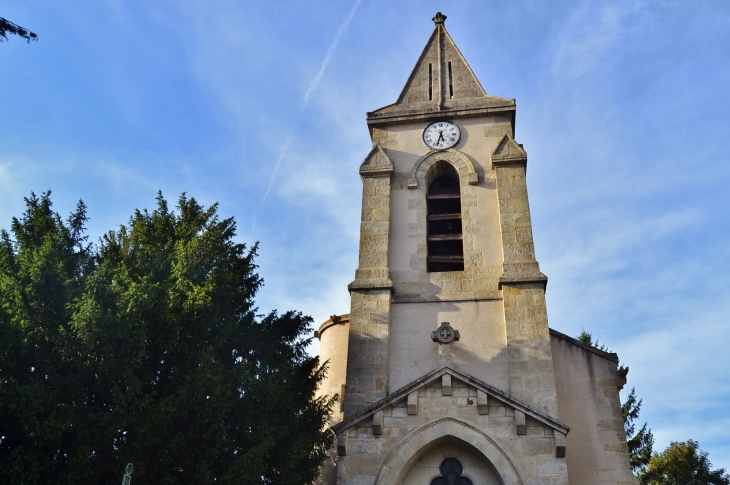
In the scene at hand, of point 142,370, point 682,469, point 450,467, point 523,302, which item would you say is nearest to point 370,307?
point 523,302

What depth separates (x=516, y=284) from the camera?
1472 cm

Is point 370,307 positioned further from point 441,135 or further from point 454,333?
point 441,135

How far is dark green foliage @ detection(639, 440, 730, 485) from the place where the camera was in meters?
20.7

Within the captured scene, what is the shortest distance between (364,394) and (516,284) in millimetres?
4104

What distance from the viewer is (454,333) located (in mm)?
→ 13672

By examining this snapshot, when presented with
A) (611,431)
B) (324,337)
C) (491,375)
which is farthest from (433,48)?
(611,431)

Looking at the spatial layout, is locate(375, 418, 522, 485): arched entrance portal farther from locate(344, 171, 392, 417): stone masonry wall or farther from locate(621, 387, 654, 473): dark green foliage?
locate(621, 387, 654, 473): dark green foliage

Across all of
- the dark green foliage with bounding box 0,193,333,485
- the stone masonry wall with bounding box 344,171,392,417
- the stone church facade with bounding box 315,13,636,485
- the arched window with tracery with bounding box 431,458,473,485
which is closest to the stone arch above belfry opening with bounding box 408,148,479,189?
the stone church facade with bounding box 315,13,636,485

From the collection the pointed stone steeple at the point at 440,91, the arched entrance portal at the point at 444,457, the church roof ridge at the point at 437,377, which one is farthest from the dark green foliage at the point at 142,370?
the pointed stone steeple at the point at 440,91

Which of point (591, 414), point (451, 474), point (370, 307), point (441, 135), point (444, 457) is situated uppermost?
point (441, 135)

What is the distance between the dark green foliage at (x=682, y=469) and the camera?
816 inches

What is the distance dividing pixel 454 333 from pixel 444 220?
13.2 ft

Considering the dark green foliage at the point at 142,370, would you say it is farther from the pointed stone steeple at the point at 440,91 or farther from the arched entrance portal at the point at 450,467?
Answer: the pointed stone steeple at the point at 440,91

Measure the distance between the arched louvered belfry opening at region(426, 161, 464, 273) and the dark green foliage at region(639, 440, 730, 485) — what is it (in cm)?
1141
